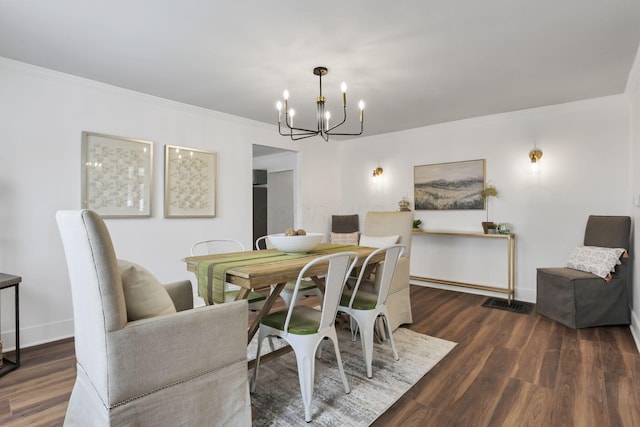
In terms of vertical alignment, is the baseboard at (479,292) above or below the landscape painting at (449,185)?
below

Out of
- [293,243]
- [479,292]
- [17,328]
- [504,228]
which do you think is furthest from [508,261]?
[17,328]

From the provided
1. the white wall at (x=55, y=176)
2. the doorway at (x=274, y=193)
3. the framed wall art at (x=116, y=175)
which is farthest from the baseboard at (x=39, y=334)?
the doorway at (x=274, y=193)

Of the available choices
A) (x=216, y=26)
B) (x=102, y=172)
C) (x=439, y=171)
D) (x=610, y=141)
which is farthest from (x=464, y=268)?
(x=102, y=172)

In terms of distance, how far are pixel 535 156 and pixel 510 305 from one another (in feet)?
5.93

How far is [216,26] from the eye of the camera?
7.26 feet

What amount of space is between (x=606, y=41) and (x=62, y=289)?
15.8 ft

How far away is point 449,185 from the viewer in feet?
15.7

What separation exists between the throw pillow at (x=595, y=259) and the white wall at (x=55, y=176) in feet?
13.6

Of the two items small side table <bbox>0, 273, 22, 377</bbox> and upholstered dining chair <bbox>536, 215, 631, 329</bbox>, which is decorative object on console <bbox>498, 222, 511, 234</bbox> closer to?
upholstered dining chair <bbox>536, 215, 631, 329</bbox>

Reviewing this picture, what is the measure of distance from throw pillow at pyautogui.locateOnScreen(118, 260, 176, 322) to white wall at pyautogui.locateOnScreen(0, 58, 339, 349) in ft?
6.50

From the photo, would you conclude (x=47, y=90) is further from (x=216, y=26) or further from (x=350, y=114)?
(x=350, y=114)

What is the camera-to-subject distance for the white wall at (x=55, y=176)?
9.04 feet

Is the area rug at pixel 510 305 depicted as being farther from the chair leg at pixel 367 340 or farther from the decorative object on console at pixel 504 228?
the chair leg at pixel 367 340

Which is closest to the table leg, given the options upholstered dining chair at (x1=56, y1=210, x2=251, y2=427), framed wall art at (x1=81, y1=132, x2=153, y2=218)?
upholstered dining chair at (x1=56, y1=210, x2=251, y2=427)
